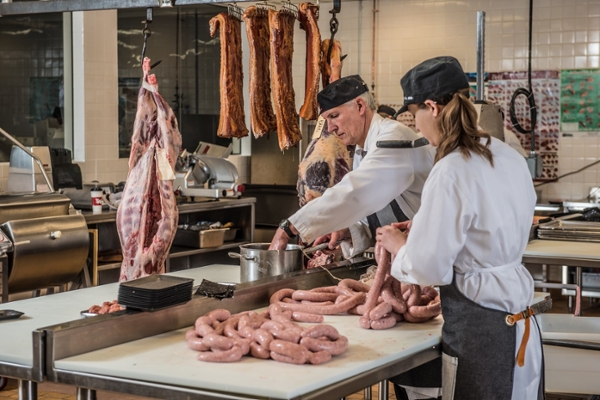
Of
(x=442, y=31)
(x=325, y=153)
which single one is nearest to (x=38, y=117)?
(x=325, y=153)

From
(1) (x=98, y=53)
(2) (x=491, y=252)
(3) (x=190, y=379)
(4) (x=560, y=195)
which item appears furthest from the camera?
(4) (x=560, y=195)

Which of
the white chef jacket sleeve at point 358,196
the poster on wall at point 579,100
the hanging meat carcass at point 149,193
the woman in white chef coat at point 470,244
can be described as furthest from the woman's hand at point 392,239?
the poster on wall at point 579,100

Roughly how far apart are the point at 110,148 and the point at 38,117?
2.34 feet

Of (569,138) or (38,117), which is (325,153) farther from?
(569,138)

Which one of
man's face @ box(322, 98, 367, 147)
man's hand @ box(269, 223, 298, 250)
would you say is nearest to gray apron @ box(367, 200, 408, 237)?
man's face @ box(322, 98, 367, 147)

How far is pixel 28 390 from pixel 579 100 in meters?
7.51

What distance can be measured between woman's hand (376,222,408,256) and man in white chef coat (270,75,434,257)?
75 cm

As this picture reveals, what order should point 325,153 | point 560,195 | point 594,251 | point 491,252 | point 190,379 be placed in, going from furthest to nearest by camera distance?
point 560,195
point 594,251
point 325,153
point 491,252
point 190,379

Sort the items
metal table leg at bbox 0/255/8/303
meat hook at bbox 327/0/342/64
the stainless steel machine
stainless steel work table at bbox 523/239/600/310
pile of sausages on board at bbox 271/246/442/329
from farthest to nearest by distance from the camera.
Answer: the stainless steel machine → metal table leg at bbox 0/255/8/303 → stainless steel work table at bbox 523/239/600/310 → meat hook at bbox 327/0/342/64 → pile of sausages on board at bbox 271/246/442/329

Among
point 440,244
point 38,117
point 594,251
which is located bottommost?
point 594,251

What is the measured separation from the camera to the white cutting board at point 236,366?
7.57ft

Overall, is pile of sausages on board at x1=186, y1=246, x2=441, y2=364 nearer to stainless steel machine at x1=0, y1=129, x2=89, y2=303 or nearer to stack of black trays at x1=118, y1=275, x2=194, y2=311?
stack of black trays at x1=118, y1=275, x2=194, y2=311

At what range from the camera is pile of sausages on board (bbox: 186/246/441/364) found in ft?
8.42

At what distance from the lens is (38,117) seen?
7.69m
